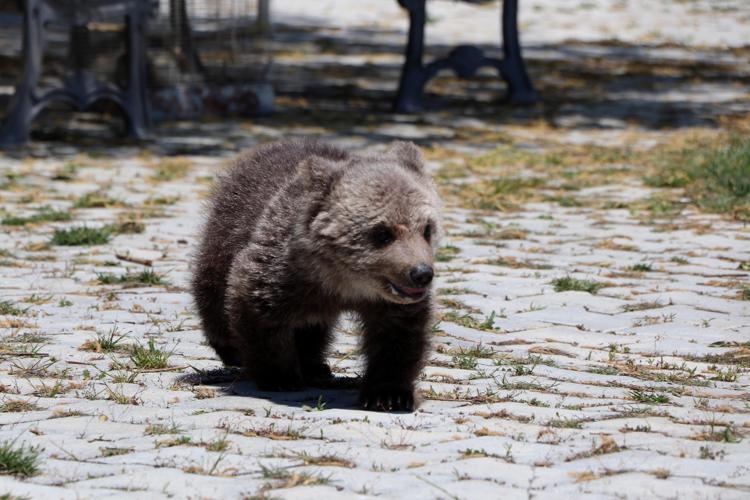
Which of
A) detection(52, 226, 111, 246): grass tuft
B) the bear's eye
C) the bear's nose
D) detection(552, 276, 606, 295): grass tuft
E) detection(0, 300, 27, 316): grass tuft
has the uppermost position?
the bear's eye

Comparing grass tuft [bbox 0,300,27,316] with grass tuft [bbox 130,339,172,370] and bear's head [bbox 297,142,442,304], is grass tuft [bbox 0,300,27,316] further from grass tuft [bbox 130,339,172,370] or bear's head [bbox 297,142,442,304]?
bear's head [bbox 297,142,442,304]

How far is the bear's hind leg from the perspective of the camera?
5.80 metres

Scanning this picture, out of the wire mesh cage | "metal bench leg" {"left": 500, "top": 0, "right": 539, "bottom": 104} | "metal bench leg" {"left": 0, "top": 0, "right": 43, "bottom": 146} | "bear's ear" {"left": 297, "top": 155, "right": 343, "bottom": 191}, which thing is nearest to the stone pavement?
"metal bench leg" {"left": 0, "top": 0, "right": 43, "bottom": 146}

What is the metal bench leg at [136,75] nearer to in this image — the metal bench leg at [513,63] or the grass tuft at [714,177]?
the metal bench leg at [513,63]

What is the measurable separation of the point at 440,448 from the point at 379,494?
614 mm

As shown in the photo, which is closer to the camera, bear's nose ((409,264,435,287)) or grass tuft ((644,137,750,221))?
bear's nose ((409,264,435,287))

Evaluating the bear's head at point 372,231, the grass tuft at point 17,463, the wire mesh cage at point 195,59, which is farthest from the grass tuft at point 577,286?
the wire mesh cage at point 195,59

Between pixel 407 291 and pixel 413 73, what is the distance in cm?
1123

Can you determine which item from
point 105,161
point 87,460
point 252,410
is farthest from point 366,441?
point 105,161

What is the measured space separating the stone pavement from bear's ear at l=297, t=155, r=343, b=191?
908 millimetres

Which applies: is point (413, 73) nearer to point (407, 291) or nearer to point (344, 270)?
point (344, 270)

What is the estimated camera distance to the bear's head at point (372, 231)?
5004 mm

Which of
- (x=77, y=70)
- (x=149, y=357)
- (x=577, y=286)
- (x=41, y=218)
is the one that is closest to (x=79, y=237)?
(x=41, y=218)

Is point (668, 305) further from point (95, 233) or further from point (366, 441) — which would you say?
point (95, 233)
